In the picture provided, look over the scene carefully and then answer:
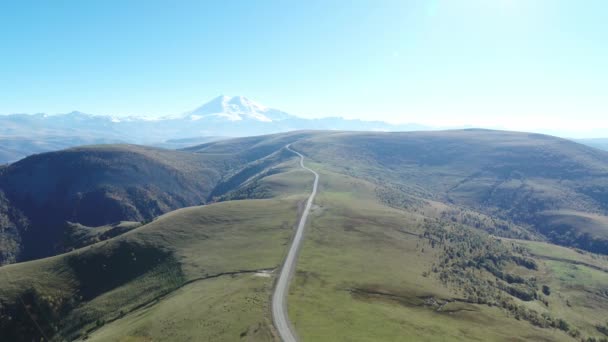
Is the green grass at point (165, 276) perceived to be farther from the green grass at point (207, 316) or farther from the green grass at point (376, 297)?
Result: the green grass at point (376, 297)

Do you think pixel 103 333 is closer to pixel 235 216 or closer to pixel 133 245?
pixel 133 245

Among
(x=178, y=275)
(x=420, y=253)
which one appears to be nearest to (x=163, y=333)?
(x=178, y=275)

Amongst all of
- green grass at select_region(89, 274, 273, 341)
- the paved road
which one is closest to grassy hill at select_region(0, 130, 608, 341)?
green grass at select_region(89, 274, 273, 341)

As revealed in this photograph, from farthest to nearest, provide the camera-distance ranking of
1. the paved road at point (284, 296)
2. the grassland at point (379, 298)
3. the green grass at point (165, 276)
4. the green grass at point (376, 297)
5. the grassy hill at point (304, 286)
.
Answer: the green grass at point (165, 276), the grassy hill at point (304, 286), the grassland at point (379, 298), the green grass at point (376, 297), the paved road at point (284, 296)

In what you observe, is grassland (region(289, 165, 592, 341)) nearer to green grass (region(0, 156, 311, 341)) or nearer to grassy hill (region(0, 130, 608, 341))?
grassy hill (region(0, 130, 608, 341))

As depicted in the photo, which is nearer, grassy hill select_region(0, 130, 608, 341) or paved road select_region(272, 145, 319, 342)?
paved road select_region(272, 145, 319, 342)

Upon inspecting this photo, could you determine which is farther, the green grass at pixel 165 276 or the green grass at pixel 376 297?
the green grass at pixel 165 276

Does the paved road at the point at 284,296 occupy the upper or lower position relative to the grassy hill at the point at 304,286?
upper

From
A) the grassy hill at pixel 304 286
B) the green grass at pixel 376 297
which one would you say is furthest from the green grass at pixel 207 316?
the green grass at pixel 376 297

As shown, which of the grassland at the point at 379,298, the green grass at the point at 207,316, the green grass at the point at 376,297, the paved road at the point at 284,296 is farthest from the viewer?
the grassland at the point at 379,298

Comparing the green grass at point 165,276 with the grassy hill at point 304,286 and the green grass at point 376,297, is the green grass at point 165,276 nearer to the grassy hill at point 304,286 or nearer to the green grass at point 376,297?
the grassy hill at point 304,286

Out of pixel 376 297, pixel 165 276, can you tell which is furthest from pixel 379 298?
pixel 165 276
